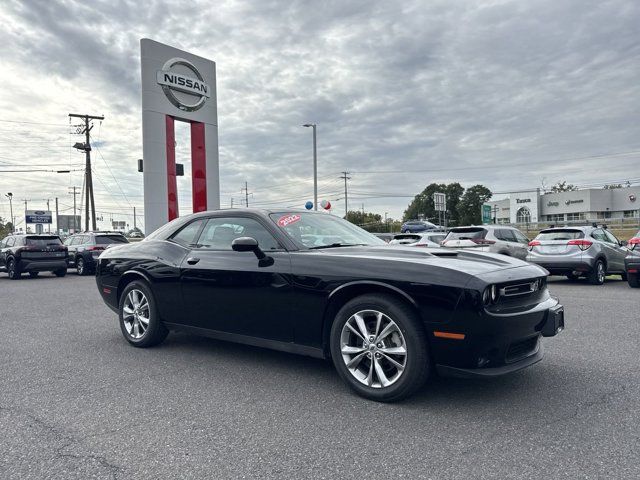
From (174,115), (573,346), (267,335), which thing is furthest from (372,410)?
(174,115)

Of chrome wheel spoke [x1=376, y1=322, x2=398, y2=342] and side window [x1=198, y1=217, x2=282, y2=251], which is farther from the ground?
side window [x1=198, y1=217, x2=282, y2=251]

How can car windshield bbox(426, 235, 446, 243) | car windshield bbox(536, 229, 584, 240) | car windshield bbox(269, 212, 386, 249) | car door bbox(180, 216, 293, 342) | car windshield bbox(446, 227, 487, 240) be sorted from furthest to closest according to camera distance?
car windshield bbox(426, 235, 446, 243) → car windshield bbox(446, 227, 487, 240) → car windshield bbox(536, 229, 584, 240) → car windshield bbox(269, 212, 386, 249) → car door bbox(180, 216, 293, 342)

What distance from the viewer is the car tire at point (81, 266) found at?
57.0 ft

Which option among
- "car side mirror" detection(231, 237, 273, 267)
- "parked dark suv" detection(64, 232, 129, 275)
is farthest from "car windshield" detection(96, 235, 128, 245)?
"car side mirror" detection(231, 237, 273, 267)

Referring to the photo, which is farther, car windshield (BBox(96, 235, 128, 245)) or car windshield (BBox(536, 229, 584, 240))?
car windshield (BBox(96, 235, 128, 245))

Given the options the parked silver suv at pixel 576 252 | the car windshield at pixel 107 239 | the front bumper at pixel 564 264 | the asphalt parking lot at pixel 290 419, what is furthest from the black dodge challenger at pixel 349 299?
the car windshield at pixel 107 239

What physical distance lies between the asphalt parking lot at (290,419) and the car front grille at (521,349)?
325 mm

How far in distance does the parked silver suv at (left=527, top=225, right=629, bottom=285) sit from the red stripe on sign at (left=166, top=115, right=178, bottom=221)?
13071 mm

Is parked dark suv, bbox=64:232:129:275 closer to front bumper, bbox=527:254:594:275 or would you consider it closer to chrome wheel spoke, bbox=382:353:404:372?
front bumper, bbox=527:254:594:275

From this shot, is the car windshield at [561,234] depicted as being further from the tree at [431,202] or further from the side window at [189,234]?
the tree at [431,202]

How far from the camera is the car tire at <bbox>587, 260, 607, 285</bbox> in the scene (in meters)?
11.4

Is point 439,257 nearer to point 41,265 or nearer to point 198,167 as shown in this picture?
point 41,265

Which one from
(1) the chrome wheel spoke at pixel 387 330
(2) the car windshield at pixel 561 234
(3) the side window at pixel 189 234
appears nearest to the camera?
(1) the chrome wheel spoke at pixel 387 330

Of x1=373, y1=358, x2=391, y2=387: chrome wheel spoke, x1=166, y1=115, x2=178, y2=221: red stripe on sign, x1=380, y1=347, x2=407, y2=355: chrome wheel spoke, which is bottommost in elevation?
x1=373, y1=358, x2=391, y2=387: chrome wheel spoke
